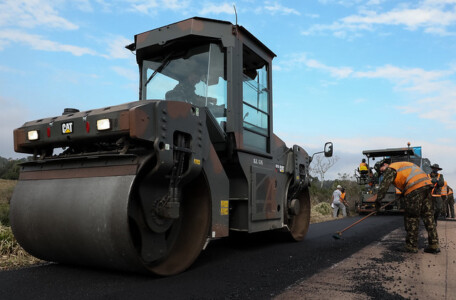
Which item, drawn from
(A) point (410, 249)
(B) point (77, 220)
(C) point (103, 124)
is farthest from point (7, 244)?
(A) point (410, 249)

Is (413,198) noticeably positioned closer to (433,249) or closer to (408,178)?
(408,178)

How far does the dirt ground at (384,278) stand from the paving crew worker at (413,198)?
231mm

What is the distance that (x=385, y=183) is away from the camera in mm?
5879

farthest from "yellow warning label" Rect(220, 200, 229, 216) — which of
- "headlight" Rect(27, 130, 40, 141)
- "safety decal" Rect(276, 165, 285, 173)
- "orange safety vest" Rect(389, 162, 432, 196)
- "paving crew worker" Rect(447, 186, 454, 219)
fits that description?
"paving crew worker" Rect(447, 186, 454, 219)

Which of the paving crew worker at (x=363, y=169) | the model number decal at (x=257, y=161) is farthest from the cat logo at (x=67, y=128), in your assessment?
the paving crew worker at (x=363, y=169)

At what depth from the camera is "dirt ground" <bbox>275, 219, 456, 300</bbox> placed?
11.0 feet

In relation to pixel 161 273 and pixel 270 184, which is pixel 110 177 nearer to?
pixel 161 273

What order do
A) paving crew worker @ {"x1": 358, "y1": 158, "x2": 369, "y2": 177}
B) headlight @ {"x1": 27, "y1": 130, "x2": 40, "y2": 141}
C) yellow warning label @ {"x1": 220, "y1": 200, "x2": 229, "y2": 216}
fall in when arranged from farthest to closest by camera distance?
paving crew worker @ {"x1": 358, "y1": 158, "x2": 369, "y2": 177}, yellow warning label @ {"x1": 220, "y1": 200, "x2": 229, "y2": 216}, headlight @ {"x1": 27, "y1": 130, "x2": 40, "y2": 141}

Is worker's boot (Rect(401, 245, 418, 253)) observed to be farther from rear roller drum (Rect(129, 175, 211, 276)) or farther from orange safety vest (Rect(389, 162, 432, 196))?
rear roller drum (Rect(129, 175, 211, 276))

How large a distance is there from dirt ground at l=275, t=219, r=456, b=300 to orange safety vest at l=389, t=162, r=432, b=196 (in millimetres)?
962

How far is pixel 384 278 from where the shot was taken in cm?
396

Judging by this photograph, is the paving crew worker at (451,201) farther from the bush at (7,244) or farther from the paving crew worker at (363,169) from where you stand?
the bush at (7,244)

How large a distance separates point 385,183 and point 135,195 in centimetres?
386

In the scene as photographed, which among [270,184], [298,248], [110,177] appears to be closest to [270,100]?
[270,184]
